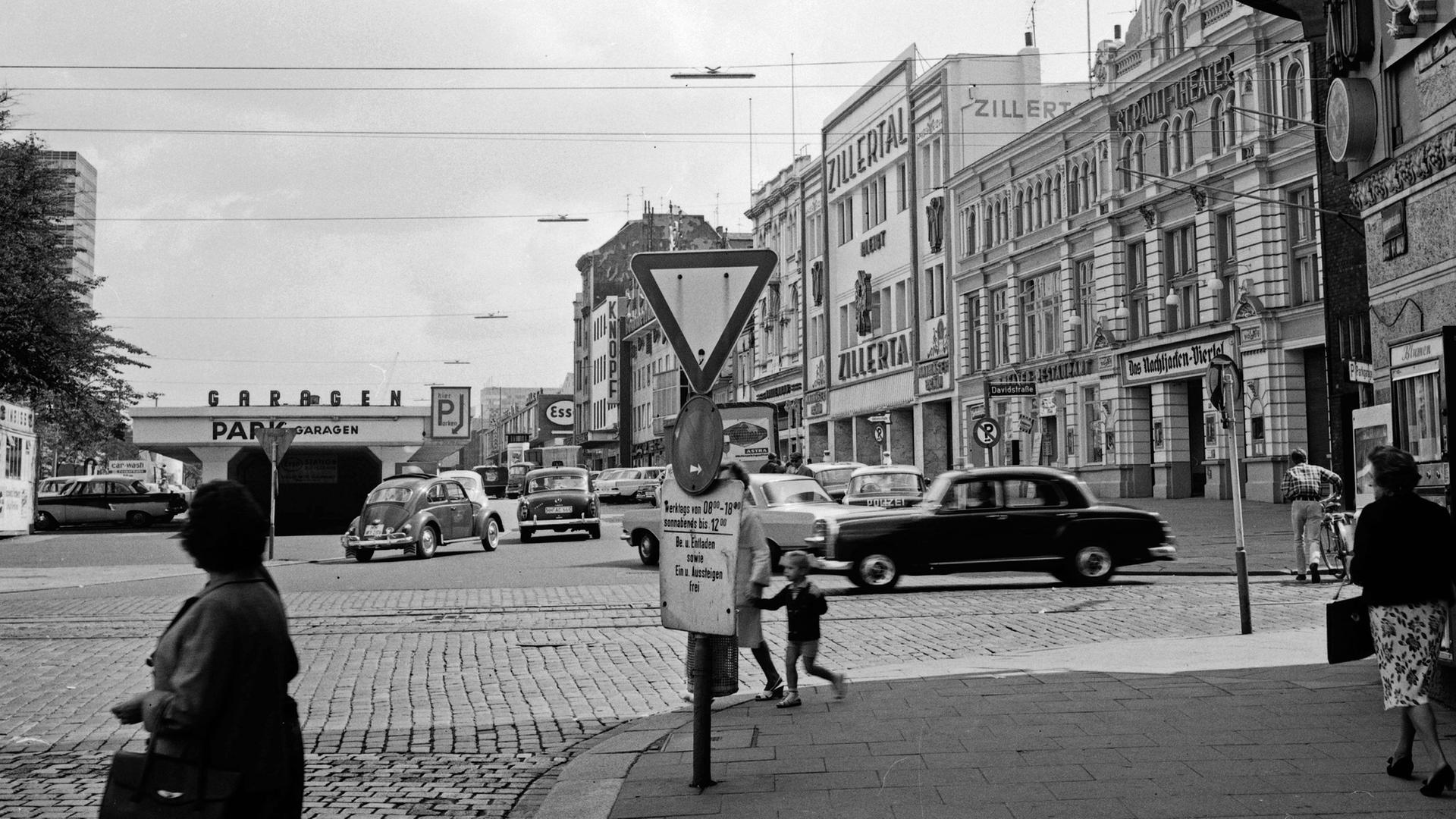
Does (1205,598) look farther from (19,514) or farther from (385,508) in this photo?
(19,514)

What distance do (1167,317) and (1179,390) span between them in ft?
6.62

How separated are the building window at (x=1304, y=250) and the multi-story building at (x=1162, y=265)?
0.05 metres

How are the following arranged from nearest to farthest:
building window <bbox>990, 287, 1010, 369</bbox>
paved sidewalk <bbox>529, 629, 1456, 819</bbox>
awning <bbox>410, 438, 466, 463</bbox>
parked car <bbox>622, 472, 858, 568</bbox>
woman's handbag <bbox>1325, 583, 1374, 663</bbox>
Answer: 1. paved sidewalk <bbox>529, 629, 1456, 819</bbox>
2. woman's handbag <bbox>1325, 583, 1374, 663</bbox>
3. parked car <bbox>622, 472, 858, 568</bbox>
4. building window <bbox>990, 287, 1010, 369</bbox>
5. awning <bbox>410, 438, 466, 463</bbox>

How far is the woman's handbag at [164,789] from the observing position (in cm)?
397

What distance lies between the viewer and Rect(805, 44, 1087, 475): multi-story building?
55250 mm

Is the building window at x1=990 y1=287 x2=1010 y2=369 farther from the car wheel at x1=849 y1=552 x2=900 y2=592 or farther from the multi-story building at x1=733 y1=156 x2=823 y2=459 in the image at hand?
the car wheel at x1=849 y1=552 x2=900 y2=592

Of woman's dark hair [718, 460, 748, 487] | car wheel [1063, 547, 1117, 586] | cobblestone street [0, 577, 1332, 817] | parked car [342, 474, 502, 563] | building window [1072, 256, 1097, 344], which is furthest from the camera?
building window [1072, 256, 1097, 344]

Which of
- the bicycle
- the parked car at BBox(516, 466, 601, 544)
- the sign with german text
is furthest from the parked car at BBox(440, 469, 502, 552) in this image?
the sign with german text

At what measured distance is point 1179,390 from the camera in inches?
1601

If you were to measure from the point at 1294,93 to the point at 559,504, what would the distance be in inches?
796

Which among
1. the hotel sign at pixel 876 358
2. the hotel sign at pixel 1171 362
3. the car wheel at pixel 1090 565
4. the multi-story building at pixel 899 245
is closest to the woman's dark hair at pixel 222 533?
the car wheel at pixel 1090 565

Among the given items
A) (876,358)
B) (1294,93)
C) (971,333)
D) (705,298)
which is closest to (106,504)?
(876,358)

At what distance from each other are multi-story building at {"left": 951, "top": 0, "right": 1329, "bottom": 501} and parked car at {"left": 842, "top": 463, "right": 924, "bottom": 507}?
4.09 m

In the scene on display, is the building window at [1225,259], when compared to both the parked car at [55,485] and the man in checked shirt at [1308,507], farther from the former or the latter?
the parked car at [55,485]
